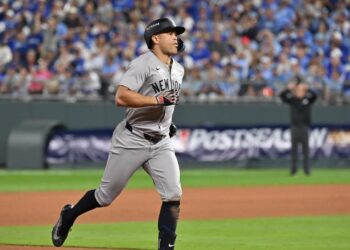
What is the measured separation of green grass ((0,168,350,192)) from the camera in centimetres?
1970

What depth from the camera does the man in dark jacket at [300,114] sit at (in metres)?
22.1

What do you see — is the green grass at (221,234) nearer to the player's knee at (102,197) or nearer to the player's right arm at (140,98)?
the player's knee at (102,197)

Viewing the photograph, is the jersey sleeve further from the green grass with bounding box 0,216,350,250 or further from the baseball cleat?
the green grass with bounding box 0,216,350,250

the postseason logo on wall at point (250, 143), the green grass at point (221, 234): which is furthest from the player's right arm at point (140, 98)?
the postseason logo on wall at point (250, 143)

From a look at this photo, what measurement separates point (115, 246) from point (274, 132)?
15780 millimetres

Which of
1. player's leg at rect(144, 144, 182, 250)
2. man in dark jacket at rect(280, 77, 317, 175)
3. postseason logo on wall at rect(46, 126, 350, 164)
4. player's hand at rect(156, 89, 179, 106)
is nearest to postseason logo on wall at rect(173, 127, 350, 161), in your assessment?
postseason logo on wall at rect(46, 126, 350, 164)

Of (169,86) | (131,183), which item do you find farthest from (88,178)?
(169,86)

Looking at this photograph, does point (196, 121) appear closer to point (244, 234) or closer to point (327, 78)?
point (327, 78)

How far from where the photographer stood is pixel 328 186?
63.5 feet

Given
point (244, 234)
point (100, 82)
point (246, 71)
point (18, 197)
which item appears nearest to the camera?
point (244, 234)

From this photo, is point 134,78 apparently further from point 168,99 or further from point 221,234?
point 221,234

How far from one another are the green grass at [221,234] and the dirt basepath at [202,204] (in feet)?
2.70

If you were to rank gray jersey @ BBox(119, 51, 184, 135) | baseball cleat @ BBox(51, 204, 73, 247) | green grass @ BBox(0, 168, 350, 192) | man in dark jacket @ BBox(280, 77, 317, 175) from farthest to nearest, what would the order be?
1. man in dark jacket @ BBox(280, 77, 317, 175)
2. green grass @ BBox(0, 168, 350, 192)
3. baseball cleat @ BBox(51, 204, 73, 247)
4. gray jersey @ BBox(119, 51, 184, 135)

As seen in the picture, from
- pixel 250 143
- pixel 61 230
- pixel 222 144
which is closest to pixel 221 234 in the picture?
pixel 61 230
